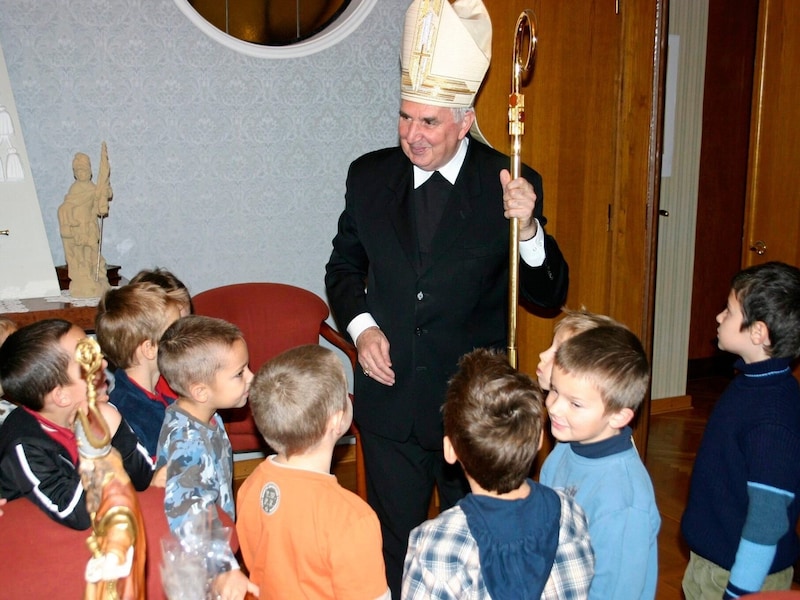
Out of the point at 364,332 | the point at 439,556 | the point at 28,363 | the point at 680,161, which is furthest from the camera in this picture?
the point at 680,161

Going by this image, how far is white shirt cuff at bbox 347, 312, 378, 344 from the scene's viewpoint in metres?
2.34

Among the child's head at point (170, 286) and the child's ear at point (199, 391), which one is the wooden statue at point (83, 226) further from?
the child's ear at point (199, 391)

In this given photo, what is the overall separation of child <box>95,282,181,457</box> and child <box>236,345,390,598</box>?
0.62 meters

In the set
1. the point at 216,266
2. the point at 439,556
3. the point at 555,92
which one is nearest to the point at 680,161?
the point at 555,92

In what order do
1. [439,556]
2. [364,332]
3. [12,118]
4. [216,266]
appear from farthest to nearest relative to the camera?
[216,266]
[12,118]
[364,332]
[439,556]

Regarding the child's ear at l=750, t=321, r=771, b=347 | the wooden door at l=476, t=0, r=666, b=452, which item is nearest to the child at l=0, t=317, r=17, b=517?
the wooden door at l=476, t=0, r=666, b=452

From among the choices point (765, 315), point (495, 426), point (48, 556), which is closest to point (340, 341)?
point (765, 315)

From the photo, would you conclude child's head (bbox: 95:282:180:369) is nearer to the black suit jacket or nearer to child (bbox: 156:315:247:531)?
child (bbox: 156:315:247:531)

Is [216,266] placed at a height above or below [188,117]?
below

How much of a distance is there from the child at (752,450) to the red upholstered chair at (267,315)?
5.00 ft

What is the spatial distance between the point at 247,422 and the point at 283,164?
3.95ft

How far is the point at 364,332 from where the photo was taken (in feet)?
7.48

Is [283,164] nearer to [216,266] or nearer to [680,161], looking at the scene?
[216,266]

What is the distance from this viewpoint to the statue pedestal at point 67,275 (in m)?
3.20
